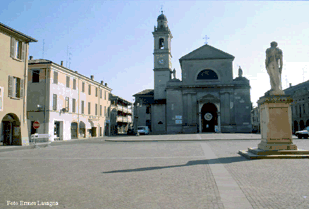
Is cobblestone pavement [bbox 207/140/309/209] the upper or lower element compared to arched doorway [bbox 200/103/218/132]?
lower

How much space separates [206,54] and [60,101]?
29115 mm

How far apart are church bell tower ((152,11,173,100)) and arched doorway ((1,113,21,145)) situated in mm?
34409

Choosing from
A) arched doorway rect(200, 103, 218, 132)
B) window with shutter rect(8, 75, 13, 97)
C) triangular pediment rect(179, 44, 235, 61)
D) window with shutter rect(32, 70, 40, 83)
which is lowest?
arched doorway rect(200, 103, 218, 132)

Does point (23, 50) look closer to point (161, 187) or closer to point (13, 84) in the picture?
point (13, 84)

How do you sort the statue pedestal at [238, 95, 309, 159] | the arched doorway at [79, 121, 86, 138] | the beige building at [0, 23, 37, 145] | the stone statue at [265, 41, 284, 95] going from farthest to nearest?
the arched doorway at [79, 121, 86, 138] → the beige building at [0, 23, 37, 145] → the stone statue at [265, 41, 284, 95] → the statue pedestal at [238, 95, 309, 159]

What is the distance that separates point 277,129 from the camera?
35.6ft

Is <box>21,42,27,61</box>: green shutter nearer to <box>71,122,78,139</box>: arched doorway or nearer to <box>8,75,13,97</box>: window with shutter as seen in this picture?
A: <box>8,75,13,97</box>: window with shutter

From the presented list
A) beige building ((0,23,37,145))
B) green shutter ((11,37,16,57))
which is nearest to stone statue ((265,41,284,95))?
beige building ((0,23,37,145))

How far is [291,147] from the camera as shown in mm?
10711

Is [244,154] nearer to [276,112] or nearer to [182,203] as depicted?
[276,112]

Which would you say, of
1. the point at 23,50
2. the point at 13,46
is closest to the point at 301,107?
the point at 23,50

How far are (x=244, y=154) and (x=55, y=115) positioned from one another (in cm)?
2633

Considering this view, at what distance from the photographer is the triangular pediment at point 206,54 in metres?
50.2

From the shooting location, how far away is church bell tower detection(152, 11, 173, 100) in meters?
54.2
